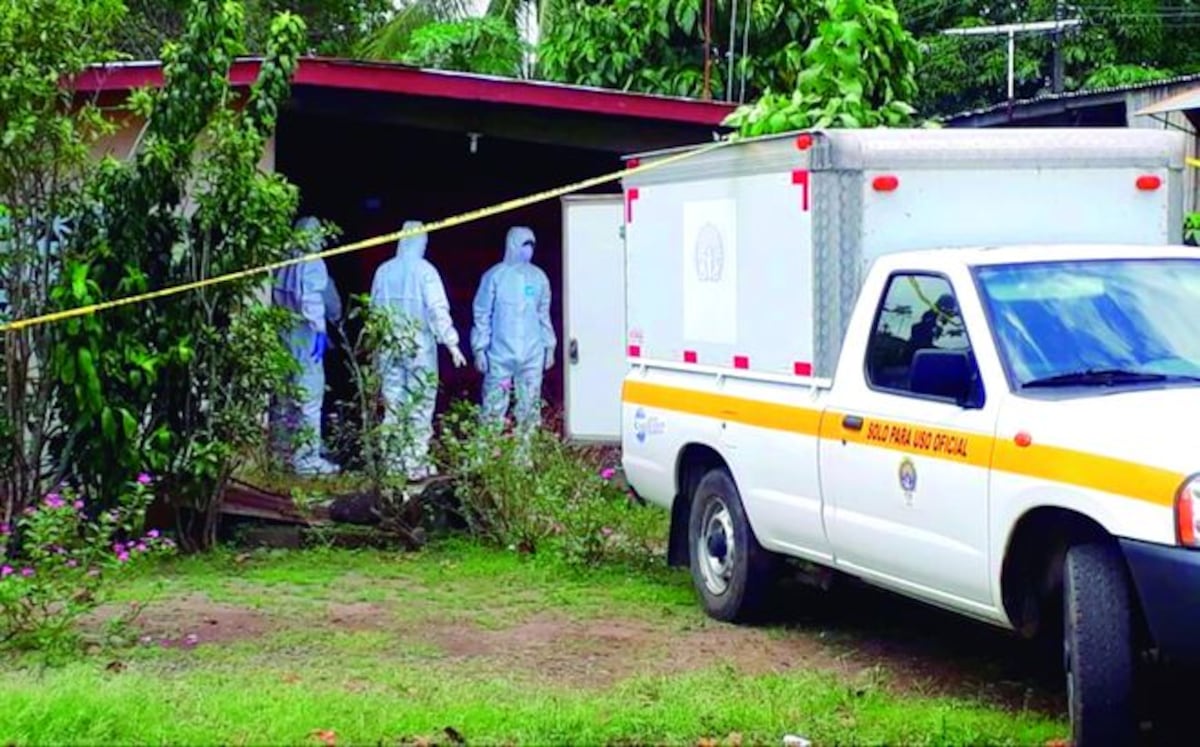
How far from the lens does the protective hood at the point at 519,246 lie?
14.4 metres

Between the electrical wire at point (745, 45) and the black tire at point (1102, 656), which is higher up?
the electrical wire at point (745, 45)

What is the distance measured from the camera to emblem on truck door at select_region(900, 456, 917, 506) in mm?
7004

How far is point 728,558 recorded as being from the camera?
29.1 ft

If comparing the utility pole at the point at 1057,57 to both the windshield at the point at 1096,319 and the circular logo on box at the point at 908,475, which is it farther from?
the circular logo on box at the point at 908,475

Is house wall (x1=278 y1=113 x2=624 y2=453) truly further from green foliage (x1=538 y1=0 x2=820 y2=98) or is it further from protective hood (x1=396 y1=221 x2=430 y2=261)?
green foliage (x1=538 y1=0 x2=820 y2=98)

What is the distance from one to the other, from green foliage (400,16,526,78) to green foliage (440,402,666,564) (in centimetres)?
1113

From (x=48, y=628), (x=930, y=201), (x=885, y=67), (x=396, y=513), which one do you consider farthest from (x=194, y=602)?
(x=885, y=67)

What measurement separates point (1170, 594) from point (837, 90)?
5.88 meters

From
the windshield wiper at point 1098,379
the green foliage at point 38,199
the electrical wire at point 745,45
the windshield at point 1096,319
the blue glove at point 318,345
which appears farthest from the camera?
the electrical wire at point 745,45

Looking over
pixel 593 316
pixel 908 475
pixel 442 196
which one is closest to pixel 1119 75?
pixel 442 196

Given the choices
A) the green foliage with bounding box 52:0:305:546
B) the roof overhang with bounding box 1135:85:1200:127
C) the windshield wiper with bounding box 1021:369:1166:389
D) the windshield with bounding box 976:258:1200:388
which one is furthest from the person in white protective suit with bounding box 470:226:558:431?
the windshield wiper with bounding box 1021:369:1166:389

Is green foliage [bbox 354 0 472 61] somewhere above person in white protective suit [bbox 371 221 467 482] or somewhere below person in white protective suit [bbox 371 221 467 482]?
above

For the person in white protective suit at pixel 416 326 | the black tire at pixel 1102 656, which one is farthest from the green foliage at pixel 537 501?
the black tire at pixel 1102 656

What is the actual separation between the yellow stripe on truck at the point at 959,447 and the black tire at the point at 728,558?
424mm
